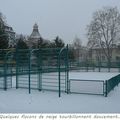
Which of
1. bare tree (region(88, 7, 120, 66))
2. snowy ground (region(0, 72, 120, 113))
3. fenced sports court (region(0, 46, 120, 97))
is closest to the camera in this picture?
snowy ground (region(0, 72, 120, 113))

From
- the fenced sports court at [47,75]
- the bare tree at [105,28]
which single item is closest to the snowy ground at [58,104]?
the fenced sports court at [47,75]

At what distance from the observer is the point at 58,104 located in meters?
11.3

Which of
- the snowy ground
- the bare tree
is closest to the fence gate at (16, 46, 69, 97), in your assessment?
the snowy ground

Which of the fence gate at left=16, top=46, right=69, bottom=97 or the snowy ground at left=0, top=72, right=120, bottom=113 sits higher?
Answer: the fence gate at left=16, top=46, right=69, bottom=97

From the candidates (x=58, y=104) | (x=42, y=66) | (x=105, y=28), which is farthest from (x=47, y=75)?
(x=105, y=28)

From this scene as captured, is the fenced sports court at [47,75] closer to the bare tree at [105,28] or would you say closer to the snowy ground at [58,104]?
the snowy ground at [58,104]

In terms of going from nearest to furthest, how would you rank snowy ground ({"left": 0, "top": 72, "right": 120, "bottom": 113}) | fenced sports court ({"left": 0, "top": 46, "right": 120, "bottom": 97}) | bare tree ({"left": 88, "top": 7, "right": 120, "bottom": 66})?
snowy ground ({"left": 0, "top": 72, "right": 120, "bottom": 113}) < fenced sports court ({"left": 0, "top": 46, "right": 120, "bottom": 97}) < bare tree ({"left": 88, "top": 7, "right": 120, "bottom": 66})

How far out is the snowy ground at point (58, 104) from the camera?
10.00m

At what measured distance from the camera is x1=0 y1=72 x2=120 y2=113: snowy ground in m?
10.00

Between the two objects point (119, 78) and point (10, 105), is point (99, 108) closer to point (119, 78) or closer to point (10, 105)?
point (10, 105)

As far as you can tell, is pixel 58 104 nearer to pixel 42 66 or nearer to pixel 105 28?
pixel 42 66

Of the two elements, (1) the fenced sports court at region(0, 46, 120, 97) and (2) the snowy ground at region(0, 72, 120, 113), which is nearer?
(2) the snowy ground at region(0, 72, 120, 113)

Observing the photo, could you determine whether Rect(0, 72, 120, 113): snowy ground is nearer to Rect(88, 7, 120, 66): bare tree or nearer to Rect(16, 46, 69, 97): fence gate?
Rect(16, 46, 69, 97): fence gate

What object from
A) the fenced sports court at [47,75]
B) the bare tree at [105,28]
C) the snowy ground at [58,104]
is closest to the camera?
the snowy ground at [58,104]
